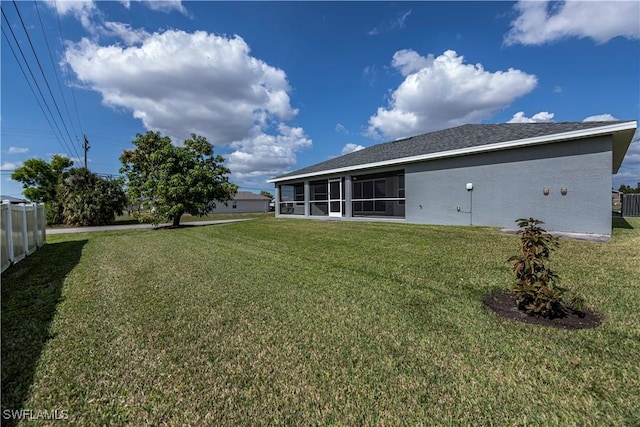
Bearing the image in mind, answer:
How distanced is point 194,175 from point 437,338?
16016 mm

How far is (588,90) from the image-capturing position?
12883 millimetres

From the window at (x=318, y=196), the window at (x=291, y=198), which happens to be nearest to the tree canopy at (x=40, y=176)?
the window at (x=291, y=198)

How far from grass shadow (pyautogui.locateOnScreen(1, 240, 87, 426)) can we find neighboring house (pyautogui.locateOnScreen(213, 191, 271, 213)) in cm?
3927

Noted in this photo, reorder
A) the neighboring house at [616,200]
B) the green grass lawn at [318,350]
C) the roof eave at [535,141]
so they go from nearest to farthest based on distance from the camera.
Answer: the green grass lawn at [318,350] → the roof eave at [535,141] → the neighboring house at [616,200]

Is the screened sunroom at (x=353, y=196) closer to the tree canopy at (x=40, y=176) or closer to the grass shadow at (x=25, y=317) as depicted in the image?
the grass shadow at (x=25, y=317)

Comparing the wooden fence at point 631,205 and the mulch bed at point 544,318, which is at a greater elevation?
the wooden fence at point 631,205

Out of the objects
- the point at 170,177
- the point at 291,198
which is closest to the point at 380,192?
the point at 291,198

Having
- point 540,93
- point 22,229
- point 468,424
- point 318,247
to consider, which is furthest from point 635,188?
point 22,229

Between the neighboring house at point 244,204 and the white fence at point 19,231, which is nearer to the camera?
the white fence at point 19,231

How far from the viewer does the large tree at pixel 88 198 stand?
20.6 m

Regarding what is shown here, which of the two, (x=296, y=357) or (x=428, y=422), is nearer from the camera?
(x=428, y=422)

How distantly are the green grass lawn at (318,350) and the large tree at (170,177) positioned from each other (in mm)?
10869

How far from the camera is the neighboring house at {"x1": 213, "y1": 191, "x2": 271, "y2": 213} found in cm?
4572

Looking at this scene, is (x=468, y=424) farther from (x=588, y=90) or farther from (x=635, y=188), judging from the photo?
(x=635, y=188)
